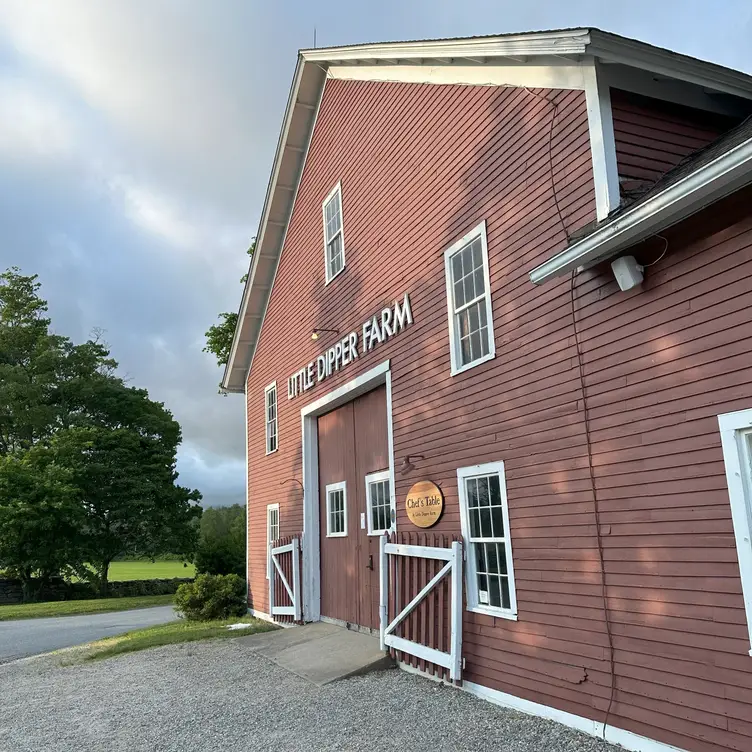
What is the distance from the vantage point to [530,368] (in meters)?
6.91

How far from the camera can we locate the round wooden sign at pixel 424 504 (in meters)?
8.38

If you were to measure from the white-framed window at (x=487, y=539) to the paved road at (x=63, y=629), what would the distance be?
9747mm

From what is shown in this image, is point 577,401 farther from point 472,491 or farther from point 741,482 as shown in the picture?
point 472,491

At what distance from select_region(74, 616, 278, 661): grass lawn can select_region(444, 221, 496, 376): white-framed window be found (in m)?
7.39

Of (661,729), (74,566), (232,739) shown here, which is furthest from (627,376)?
(74,566)

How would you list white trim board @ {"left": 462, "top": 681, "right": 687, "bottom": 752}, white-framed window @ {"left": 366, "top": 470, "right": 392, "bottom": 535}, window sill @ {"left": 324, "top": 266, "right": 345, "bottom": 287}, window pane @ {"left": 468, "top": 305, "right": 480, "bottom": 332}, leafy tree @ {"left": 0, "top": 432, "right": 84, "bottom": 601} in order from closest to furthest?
white trim board @ {"left": 462, "top": 681, "right": 687, "bottom": 752}
window pane @ {"left": 468, "top": 305, "right": 480, "bottom": 332}
white-framed window @ {"left": 366, "top": 470, "right": 392, "bottom": 535}
window sill @ {"left": 324, "top": 266, "right": 345, "bottom": 287}
leafy tree @ {"left": 0, "top": 432, "right": 84, "bottom": 601}

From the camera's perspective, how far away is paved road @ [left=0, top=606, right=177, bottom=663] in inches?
559

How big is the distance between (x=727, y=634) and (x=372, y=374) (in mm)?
6404

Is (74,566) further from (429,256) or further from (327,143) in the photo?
(429,256)

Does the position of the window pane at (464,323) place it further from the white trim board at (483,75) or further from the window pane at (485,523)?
the white trim board at (483,75)

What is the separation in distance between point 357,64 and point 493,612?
894 cm

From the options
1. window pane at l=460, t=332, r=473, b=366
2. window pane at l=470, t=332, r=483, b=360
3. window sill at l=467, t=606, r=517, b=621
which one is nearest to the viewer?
window sill at l=467, t=606, r=517, b=621

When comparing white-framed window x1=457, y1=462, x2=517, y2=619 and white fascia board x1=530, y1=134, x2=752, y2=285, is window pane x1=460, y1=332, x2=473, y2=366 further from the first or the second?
white fascia board x1=530, y1=134, x2=752, y2=285

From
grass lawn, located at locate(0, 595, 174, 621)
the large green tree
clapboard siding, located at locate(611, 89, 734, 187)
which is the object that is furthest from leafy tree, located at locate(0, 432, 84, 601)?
clapboard siding, located at locate(611, 89, 734, 187)
